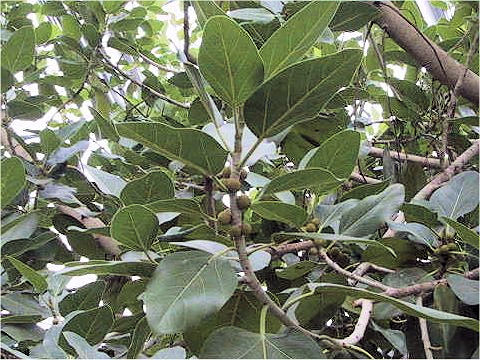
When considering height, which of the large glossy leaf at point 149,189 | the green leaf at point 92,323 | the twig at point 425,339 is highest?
the large glossy leaf at point 149,189

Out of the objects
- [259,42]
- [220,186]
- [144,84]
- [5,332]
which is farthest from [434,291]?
[144,84]

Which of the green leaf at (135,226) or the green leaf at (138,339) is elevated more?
the green leaf at (135,226)

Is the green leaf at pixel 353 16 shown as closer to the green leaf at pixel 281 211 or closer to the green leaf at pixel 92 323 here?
the green leaf at pixel 281 211

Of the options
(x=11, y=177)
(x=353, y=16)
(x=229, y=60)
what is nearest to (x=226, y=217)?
(x=229, y=60)

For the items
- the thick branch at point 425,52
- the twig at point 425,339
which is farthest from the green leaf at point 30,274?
the thick branch at point 425,52

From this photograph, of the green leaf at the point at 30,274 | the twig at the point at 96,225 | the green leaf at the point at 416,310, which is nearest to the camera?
the green leaf at the point at 416,310

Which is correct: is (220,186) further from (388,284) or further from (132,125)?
(388,284)

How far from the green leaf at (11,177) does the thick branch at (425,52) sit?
0.51 meters

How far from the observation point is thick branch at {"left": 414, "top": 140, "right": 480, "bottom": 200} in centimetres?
77

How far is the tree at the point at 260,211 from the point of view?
0.48 metres

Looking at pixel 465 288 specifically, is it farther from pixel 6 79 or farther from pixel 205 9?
pixel 6 79

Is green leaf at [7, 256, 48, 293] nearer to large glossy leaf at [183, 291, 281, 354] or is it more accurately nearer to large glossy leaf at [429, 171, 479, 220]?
large glossy leaf at [183, 291, 281, 354]

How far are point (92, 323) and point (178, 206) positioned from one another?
165 millimetres

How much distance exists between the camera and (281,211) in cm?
53
